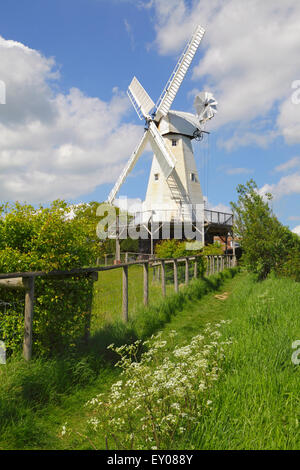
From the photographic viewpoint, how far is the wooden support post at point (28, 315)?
4.27 metres

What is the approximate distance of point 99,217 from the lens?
4166 cm

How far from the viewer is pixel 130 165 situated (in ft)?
105

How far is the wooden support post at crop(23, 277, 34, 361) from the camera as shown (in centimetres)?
427

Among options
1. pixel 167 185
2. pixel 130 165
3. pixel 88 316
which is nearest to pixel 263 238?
pixel 88 316

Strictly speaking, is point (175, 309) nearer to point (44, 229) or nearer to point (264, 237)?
point (44, 229)

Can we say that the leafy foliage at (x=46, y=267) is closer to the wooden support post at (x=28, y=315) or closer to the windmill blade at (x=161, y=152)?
the wooden support post at (x=28, y=315)

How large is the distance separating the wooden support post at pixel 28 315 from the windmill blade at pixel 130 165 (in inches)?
1111

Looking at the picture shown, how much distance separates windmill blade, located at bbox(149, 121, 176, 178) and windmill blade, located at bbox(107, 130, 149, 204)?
0.94 metres

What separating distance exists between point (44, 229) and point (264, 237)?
12.1 metres

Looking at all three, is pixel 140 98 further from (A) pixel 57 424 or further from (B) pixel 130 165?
(A) pixel 57 424

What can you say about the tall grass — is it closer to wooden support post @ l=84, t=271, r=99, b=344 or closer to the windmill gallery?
wooden support post @ l=84, t=271, r=99, b=344

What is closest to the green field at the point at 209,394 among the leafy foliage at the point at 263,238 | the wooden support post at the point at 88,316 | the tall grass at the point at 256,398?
the tall grass at the point at 256,398

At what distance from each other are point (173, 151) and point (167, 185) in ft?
11.3

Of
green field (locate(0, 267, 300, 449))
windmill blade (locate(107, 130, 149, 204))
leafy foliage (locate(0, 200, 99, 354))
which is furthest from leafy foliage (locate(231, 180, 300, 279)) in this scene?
windmill blade (locate(107, 130, 149, 204))
